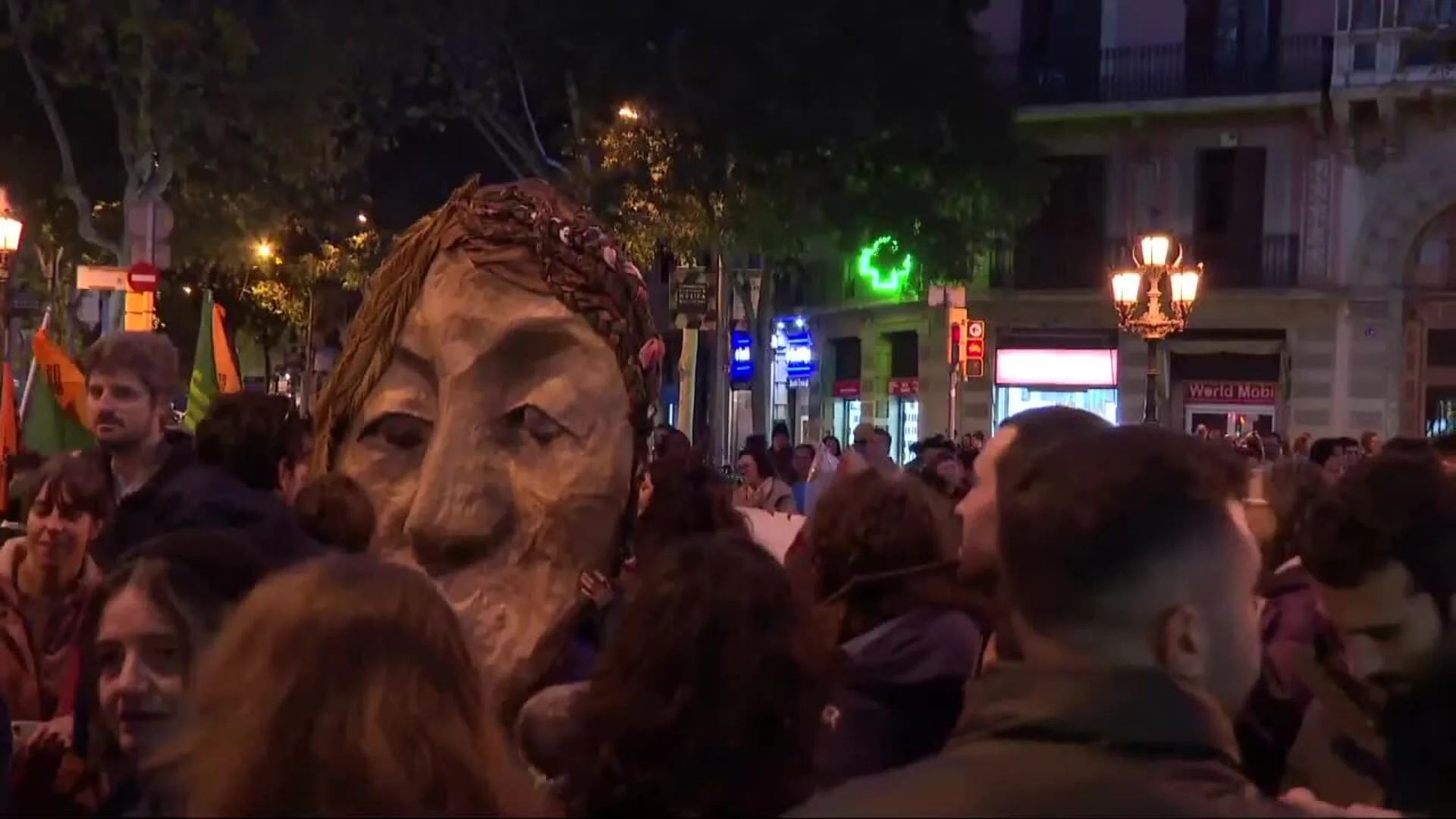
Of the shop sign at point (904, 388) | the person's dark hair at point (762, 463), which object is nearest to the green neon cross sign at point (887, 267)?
the shop sign at point (904, 388)

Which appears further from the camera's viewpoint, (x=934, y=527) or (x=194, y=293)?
(x=194, y=293)

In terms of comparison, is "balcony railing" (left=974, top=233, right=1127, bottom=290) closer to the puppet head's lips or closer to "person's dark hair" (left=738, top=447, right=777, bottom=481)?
"person's dark hair" (left=738, top=447, right=777, bottom=481)

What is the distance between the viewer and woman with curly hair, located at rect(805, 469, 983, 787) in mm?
3455

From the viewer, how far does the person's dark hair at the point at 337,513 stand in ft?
14.2

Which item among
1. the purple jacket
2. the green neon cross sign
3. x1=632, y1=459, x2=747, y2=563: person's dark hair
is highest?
the green neon cross sign

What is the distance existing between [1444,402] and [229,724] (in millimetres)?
24191

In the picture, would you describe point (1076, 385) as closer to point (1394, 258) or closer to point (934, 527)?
point (1394, 258)

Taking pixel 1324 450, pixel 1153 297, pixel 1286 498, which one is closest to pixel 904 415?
pixel 1153 297

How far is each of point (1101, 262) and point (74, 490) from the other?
75.0 ft

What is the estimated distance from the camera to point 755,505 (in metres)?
11.6

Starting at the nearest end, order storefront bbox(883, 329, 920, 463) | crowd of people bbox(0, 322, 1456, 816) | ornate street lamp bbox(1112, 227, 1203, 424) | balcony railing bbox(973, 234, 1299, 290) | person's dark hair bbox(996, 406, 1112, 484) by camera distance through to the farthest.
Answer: crowd of people bbox(0, 322, 1456, 816) → person's dark hair bbox(996, 406, 1112, 484) → ornate street lamp bbox(1112, 227, 1203, 424) → balcony railing bbox(973, 234, 1299, 290) → storefront bbox(883, 329, 920, 463)

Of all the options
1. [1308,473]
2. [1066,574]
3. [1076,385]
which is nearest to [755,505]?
[1308,473]

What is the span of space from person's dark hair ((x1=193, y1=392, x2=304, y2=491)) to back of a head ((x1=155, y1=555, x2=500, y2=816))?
2501 mm

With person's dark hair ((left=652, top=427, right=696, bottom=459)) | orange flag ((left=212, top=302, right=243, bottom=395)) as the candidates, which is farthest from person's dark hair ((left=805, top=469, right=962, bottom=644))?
orange flag ((left=212, top=302, right=243, bottom=395))
